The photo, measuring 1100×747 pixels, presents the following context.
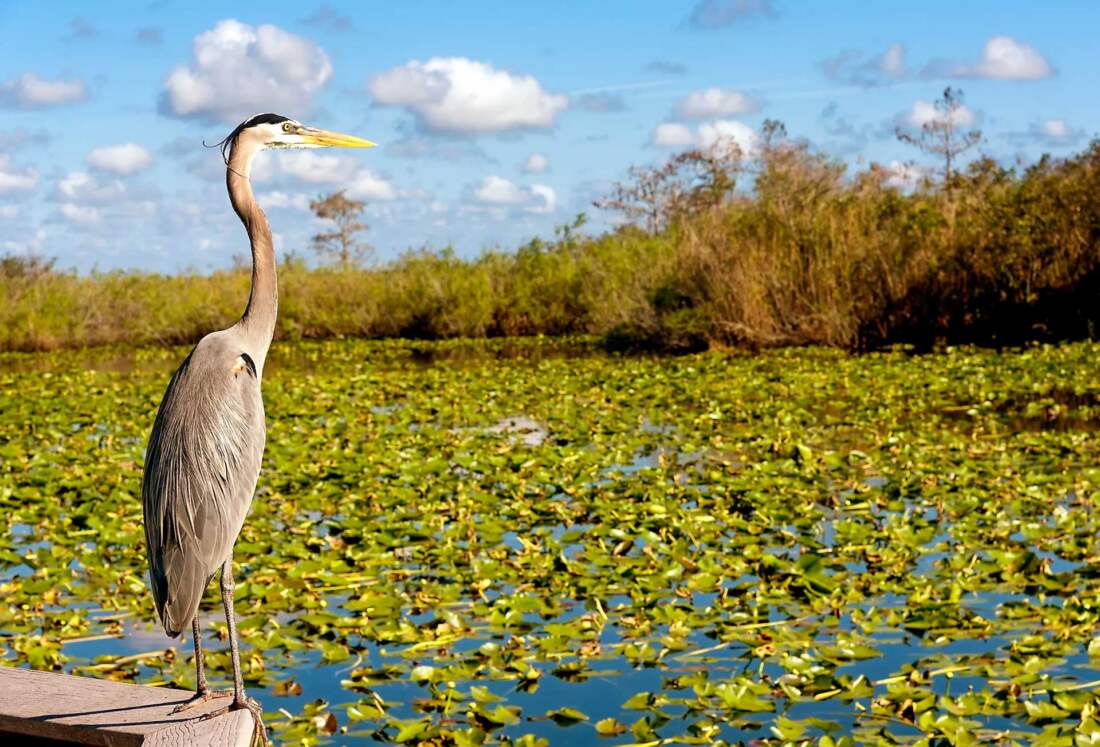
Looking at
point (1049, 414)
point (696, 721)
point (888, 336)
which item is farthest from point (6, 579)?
point (888, 336)

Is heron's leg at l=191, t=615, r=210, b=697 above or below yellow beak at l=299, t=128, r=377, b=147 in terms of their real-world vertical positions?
below

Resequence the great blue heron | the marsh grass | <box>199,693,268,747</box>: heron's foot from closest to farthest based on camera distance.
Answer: <box>199,693,268,747</box>: heron's foot → the great blue heron → the marsh grass

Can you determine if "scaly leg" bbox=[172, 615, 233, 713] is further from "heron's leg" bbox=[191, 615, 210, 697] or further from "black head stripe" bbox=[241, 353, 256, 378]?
"black head stripe" bbox=[241, 353, 256, 378]

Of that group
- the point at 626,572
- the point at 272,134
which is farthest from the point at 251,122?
the point at 626,572

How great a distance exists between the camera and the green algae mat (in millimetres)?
3756

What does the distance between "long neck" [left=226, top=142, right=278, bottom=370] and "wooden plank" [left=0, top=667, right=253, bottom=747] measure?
923mm

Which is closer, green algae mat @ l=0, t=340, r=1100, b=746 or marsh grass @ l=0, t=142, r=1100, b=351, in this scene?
green algae mat @ l=0, t=340, r=1100, b=746

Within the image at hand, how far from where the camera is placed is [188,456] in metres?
2.90

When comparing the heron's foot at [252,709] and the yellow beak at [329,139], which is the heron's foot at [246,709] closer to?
the heron's foot at [252,709]

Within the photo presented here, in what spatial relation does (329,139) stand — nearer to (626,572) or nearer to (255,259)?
(255,259)

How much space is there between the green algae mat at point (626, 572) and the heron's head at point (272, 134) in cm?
185

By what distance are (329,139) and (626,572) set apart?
→ 254 centimetres

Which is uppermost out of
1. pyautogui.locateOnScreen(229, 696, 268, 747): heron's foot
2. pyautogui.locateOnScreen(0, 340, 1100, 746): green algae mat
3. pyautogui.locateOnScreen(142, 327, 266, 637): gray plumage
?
pyautogui.locateOnScreen(142, 327, 266, 637): gray plumage

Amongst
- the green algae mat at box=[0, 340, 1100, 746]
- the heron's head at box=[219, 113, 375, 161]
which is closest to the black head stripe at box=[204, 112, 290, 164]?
the heron's head at box=[219, 113, 375, 161]
